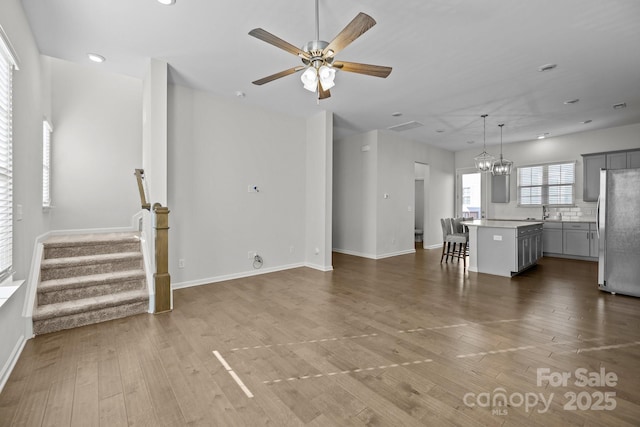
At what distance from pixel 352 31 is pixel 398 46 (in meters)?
1.44

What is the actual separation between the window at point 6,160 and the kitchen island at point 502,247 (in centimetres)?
600

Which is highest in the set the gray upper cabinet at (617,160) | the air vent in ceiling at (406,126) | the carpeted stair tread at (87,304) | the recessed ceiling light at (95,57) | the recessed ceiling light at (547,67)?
the air vent in ceiling at (406,126)

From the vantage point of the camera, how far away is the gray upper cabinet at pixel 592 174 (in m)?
6.29

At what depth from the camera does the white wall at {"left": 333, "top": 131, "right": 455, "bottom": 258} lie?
6.82 m

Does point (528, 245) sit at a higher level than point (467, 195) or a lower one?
lower

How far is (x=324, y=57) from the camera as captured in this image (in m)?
2.40

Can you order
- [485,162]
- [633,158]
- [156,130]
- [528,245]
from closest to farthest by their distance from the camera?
[156,130], [528,245], [485,162], [633,158]

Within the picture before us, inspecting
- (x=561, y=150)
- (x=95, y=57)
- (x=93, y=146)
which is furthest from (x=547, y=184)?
(x=93, y=146)

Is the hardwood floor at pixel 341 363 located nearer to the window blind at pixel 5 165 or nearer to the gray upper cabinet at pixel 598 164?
the window blind at pixel 5 165

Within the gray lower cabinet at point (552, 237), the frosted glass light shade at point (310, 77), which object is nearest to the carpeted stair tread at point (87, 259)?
the frosted glass light shade at point (310, 77)

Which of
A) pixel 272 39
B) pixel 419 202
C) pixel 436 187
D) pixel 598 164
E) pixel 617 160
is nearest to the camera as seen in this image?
pixel 272 39

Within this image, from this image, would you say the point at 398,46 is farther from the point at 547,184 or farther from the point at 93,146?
the point at 547,184

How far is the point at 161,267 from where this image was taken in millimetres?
3453

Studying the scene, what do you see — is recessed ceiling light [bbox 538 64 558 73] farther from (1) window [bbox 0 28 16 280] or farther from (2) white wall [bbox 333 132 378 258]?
(1) window [bbox 0 28 16 280]
